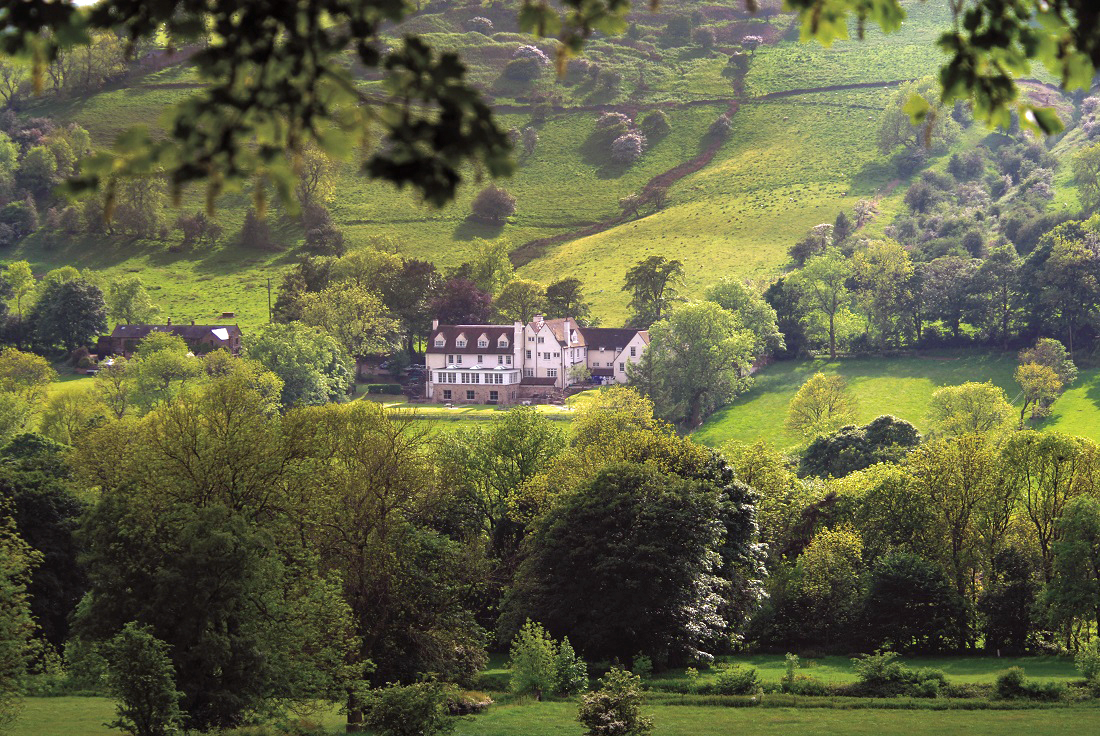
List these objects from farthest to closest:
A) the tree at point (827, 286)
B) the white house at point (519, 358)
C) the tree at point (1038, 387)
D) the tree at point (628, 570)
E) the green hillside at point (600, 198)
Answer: the green hillside at point (600, 198), the white house at point (519, 358), the tree at point (827, 286), the tree at point (1038, 387), the tree at point (628, 570)

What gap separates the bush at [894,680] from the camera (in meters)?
46.5

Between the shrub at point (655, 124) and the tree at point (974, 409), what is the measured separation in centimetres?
10175

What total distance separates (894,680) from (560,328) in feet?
277

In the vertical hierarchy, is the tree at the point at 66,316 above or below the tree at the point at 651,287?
below

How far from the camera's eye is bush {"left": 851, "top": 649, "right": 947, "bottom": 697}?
1829 inches

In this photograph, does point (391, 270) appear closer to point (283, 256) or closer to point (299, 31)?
point (283, 256)

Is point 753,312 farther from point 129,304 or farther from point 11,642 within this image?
point 11,642

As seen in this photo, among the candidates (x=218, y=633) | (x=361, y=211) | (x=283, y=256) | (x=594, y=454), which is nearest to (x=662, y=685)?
(x=594, y=454)

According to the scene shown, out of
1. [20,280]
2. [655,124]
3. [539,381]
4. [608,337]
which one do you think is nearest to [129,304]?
[20,280]

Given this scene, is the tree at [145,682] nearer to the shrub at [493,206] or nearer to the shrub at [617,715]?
the shrub at [617,715]

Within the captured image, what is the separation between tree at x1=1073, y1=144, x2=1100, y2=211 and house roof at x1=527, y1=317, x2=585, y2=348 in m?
64.5

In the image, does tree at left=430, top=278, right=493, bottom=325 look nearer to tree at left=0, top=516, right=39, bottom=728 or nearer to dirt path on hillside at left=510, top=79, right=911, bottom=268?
dirt path on hillside at left=510, top=79, right=911, bottom=268

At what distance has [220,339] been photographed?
429ft

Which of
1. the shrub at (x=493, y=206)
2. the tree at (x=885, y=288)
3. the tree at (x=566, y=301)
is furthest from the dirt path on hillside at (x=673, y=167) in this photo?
the tree at (x=885, y=288)
